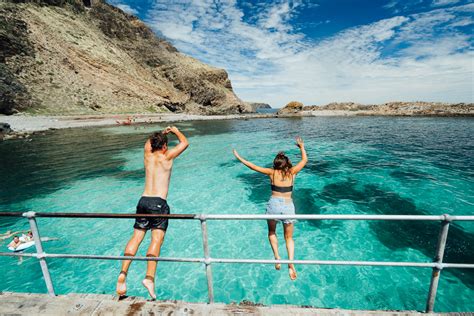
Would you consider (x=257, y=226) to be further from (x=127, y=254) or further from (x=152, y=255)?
(x=127, y=254)

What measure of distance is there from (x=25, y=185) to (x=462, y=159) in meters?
32.8

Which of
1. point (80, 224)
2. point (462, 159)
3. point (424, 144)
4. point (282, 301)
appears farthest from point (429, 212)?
point (424, 144)

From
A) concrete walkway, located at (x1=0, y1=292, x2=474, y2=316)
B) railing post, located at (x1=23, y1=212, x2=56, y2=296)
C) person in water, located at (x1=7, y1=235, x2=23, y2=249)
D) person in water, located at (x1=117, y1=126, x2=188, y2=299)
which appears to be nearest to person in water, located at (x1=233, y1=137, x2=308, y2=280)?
concrete walkway, located at (x1=0, y1=292, x2=474, y2=316)

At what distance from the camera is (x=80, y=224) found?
9867 mm

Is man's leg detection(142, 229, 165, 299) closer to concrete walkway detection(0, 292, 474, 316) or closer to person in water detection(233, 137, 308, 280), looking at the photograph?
concrete walkway detection(0, 292, 474, 316)

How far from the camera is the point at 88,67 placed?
64.8 metres

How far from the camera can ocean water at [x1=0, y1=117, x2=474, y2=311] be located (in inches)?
261

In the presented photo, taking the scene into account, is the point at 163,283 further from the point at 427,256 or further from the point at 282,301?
the point at 427,256

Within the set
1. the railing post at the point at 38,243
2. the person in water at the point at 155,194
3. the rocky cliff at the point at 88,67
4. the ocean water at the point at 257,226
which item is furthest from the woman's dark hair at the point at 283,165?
the rocky cliff at the point at 88,67

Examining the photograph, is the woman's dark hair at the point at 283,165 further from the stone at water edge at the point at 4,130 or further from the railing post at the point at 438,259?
the stone at water edge at the point at 4,130

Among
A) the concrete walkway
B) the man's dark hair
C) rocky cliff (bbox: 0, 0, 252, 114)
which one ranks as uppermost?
rocky cliff (bbox: 0, 0, 252, 114)

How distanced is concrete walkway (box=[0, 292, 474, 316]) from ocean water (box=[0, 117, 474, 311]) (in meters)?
3.71

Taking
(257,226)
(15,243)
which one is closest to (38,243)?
(15,243)

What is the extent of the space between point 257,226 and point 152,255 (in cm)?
659
